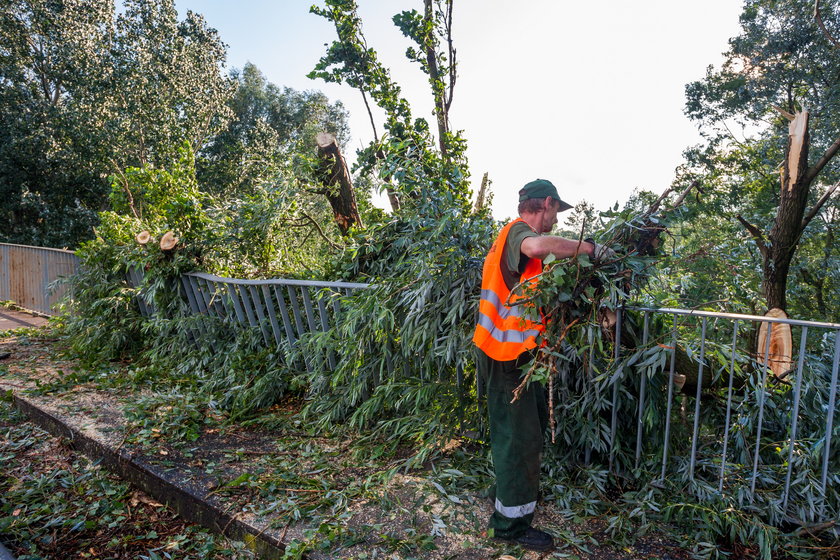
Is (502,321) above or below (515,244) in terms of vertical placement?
below

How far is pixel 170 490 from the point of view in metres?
3.75

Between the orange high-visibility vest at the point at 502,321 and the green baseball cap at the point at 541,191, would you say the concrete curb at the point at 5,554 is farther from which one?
the green baseball cap at the point at 541,191

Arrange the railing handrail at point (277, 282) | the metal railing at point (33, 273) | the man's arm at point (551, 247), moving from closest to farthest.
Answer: the man's arm at point (551, 247)
the railing handrail at point (277, 282)
the metal railing at point (33, 273)

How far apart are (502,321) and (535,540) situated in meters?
1.17

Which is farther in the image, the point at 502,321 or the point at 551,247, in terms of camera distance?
the point at 502,321

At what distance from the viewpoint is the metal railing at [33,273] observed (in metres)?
9.93

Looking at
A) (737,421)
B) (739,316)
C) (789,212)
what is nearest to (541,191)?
(739,316)

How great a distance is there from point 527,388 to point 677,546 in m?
1.13

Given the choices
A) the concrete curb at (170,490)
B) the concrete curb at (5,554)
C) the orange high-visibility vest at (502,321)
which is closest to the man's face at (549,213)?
the orange high-visibility vest at (502,321)

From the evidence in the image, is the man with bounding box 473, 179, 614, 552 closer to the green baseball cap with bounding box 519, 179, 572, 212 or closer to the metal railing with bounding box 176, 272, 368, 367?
the green baseball cap with bounding box 519, 179, 572, 212

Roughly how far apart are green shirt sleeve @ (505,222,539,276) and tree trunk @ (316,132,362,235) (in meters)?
3.81

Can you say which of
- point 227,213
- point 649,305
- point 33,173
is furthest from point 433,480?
point 33,173

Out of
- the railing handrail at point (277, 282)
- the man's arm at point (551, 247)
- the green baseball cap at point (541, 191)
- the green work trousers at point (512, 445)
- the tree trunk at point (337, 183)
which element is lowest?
the green work trousers at point (512, 445)

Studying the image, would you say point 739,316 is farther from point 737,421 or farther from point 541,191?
point 541,191
